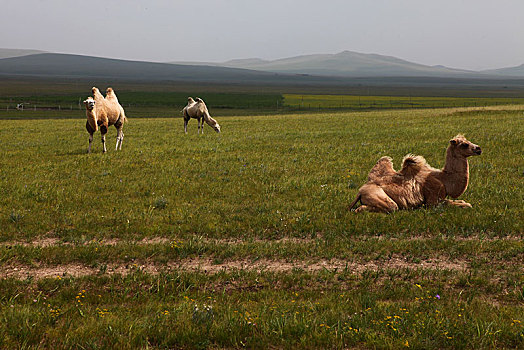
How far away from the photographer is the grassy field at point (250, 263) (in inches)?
213

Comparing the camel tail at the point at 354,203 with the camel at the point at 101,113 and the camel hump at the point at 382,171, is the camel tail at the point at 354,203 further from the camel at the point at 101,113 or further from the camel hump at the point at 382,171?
the camel at the point at 101,113

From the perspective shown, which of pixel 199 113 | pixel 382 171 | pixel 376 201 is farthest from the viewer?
pixel 199 113

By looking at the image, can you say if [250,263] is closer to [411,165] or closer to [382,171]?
[382,171]

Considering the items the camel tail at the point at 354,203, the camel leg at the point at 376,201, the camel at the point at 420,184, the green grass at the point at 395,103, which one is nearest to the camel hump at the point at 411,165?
the camel at the point at 420,184

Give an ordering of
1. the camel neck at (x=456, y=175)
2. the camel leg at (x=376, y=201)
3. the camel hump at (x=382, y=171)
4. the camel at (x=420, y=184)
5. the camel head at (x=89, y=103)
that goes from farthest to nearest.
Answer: the camel head at (x=89, y=103) < the camel hump at (x=382, y=171) < the camel neck at (x=456, y=175) < the camel at (x=420, y=184) < the camel leg at (x=376, y=201)

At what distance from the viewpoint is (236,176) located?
15875 mm

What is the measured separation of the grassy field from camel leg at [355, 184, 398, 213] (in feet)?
1.28

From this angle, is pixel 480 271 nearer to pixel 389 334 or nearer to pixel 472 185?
pixel 389 334

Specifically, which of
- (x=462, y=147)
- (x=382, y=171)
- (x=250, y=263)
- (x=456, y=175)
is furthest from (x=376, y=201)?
(x=250, y=263)

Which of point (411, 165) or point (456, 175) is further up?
A: point (411, 165)

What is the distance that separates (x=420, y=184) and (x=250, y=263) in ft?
18.5

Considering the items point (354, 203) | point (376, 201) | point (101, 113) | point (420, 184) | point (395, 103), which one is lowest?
point (354, 203)

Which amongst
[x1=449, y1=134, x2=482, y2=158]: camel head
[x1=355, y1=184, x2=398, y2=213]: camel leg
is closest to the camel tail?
[x1=355, y1=184, x2=398, y2=213]: camel leg

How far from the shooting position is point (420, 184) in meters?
11.2
